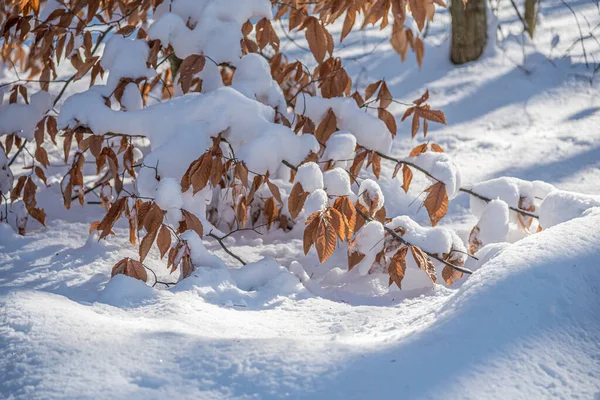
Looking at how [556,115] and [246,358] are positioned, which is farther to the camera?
[556,115]

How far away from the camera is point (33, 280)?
153cm

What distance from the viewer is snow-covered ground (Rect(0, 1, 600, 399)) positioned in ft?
2.80

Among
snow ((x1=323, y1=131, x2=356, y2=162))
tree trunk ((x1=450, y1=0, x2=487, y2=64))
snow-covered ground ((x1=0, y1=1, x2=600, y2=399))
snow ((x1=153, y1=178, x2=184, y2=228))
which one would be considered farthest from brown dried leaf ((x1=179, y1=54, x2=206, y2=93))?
tree trunk ((x1=450, y1=0, x2=487, y2=64))

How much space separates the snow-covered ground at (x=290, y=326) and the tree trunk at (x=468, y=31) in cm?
246

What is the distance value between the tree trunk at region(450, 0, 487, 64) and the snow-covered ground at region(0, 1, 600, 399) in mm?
2464

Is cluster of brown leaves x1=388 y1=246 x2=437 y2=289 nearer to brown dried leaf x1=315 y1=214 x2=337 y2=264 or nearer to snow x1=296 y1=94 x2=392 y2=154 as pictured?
brown dried leaf x1=315 y1=214 x2=337 y2=264

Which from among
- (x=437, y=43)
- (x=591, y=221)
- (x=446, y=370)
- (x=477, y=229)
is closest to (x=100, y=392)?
(x=446, y=370)

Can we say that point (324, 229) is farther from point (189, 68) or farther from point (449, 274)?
point (189, 68)

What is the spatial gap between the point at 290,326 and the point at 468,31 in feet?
10.5

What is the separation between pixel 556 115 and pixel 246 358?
2.78 m

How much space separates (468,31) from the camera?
3.86 metres

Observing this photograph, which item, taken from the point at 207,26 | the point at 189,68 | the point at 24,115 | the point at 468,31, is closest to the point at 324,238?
the point at 189,68

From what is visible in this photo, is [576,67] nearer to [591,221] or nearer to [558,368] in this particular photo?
[591,221]

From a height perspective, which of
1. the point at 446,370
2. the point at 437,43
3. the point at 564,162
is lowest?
the point at 564,162
